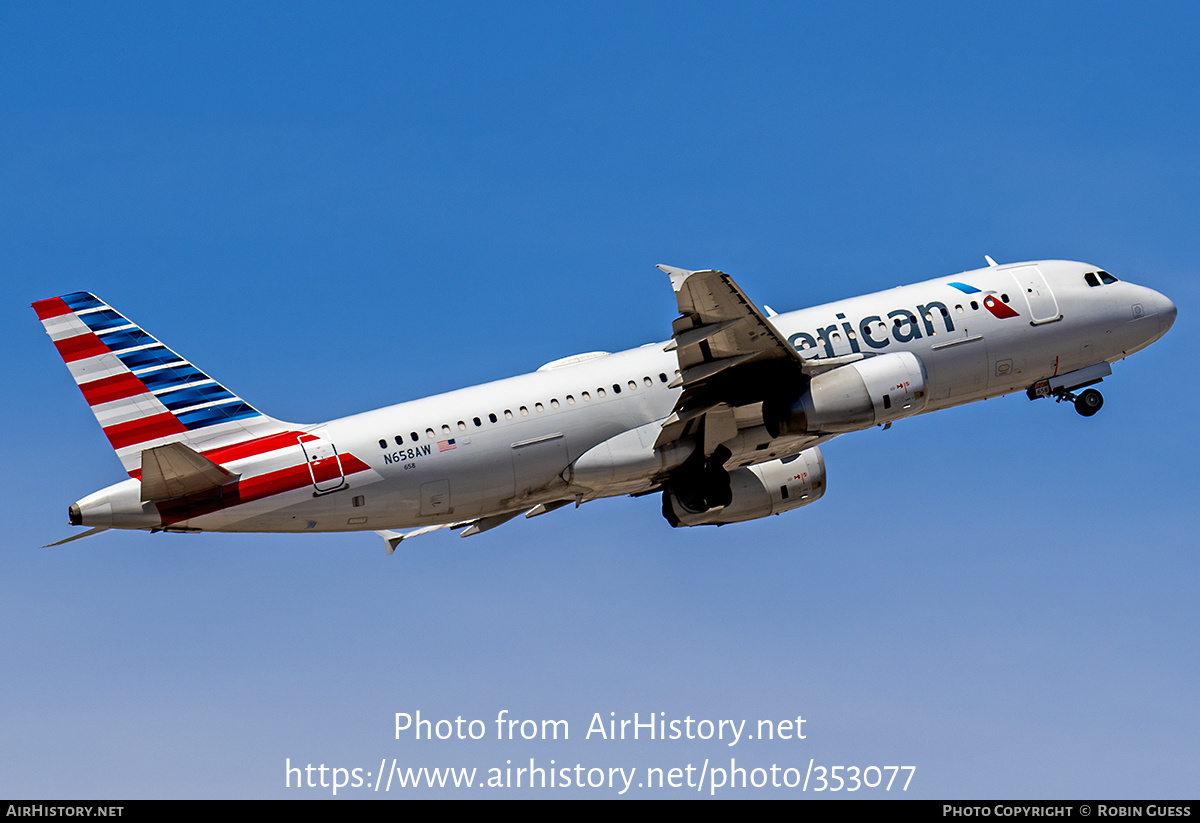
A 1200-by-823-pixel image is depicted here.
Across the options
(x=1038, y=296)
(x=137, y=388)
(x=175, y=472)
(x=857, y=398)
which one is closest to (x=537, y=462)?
(x=857, y=398)

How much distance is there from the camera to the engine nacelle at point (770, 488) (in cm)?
4309

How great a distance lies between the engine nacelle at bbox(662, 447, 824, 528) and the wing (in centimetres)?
360

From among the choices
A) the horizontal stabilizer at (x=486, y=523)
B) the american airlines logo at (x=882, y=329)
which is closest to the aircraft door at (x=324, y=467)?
the horizontal stabilizer at (x=486, y=523)

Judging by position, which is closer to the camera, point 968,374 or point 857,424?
point 857,424

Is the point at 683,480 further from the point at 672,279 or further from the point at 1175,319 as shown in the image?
the point at 1175,319

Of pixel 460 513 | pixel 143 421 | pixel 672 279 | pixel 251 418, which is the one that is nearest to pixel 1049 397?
pixel 672 279

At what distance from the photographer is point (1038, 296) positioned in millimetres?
42500

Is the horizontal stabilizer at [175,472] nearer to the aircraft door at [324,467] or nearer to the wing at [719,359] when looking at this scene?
the aircraft door at [324,467]

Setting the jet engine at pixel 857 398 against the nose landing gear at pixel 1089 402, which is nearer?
the jet engine at pixel 857 398

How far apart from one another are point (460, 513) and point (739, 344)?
8758mm

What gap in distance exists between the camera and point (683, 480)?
41594 mm

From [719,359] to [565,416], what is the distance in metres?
4.41

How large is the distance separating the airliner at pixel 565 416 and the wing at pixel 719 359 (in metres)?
0.05
